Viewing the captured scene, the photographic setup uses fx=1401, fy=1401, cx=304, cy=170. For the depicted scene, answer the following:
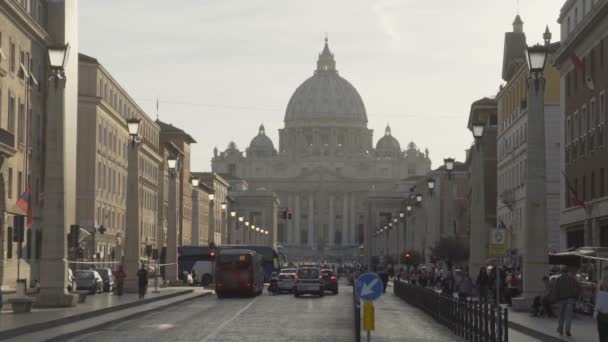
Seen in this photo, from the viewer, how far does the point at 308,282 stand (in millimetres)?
68250

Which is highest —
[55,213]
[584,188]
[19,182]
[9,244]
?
[19,182]

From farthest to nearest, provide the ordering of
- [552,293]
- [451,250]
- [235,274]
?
1. [451,250]
2. [235,274]
3. [552,293]

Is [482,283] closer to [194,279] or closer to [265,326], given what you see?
[265,326]

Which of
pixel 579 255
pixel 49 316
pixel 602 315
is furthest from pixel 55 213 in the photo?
pixel 602 315

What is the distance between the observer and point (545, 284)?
1569 inches

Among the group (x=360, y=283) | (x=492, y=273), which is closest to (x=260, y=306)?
(x=492, y=273)

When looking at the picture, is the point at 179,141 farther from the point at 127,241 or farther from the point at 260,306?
the point at 260,306

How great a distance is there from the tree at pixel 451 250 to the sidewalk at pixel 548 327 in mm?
61654

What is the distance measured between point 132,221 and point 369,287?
119 feet

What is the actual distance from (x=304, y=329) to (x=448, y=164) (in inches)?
826

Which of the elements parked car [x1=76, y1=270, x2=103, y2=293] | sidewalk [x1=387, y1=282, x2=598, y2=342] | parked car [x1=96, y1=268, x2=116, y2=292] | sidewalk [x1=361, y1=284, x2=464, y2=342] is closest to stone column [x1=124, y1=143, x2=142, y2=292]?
parked car [x1=76, y1=270, x2=103, y2=293]

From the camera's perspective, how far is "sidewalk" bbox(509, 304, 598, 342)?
2960 cm

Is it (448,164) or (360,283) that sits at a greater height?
(448,164)

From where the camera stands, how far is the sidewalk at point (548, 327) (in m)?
29.6
